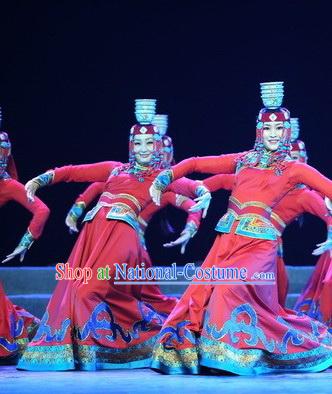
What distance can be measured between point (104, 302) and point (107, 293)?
0.05 m

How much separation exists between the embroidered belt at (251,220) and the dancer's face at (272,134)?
0.35 m

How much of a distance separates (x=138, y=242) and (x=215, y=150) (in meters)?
1.82

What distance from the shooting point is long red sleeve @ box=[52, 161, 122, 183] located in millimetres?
6945

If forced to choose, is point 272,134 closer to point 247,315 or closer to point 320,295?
point 247,315

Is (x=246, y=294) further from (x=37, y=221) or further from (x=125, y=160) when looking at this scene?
(x=125, y=160)

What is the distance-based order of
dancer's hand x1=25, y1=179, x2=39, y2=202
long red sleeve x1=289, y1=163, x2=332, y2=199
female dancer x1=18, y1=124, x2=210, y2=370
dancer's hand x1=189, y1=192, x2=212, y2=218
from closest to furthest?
long red sleeve x1=289, y1=163, x2=332, y2=199
dancer's hand x1=189, y1=192, x2=212, y2=218
female dancer x1=18, y1=124, x2=210, y2=370
dancer's hand x1=25, y1=179, x2=39, y2=202

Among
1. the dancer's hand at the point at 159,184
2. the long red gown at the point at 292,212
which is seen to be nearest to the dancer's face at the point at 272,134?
the long red gown at the point at 292,212

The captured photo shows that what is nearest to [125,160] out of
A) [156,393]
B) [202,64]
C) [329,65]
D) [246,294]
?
[202,64]

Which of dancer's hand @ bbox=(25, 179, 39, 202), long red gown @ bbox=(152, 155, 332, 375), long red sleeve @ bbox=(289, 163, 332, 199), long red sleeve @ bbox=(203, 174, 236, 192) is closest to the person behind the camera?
long red gown @ bbox=(152, 155, 332, 375)

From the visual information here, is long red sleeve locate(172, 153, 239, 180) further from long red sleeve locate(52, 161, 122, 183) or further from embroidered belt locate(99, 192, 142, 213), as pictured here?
long red sleeve locate(52, 161, 122, 183)

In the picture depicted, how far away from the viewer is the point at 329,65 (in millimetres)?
8297

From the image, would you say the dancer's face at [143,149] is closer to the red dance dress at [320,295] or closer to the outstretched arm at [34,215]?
the outstretched arm at [34,215]

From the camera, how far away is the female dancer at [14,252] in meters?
6.77

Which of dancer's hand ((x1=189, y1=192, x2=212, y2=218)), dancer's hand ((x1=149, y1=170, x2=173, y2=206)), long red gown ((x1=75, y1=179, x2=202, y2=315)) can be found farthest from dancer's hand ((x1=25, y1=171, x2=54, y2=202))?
dancer's hand ((x1=189, y1=192, x2=212, y2=218))
